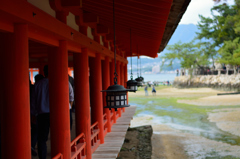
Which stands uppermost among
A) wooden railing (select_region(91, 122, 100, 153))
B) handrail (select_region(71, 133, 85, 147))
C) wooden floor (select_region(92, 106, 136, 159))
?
handrail (select_region(71, 133, 85, 147))

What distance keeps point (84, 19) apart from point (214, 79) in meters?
35.7

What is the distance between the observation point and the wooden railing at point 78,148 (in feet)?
14.3

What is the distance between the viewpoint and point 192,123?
16250 millimetres

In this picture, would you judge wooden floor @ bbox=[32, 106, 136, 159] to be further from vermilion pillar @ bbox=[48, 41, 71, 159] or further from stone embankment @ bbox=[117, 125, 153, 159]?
vermilion pillar @ bbox=[48, 41, 71, 159]

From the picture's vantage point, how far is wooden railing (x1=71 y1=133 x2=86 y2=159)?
14.3ft

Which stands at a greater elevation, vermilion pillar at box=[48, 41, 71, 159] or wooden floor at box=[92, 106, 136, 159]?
vermilion pillar at box=[48, 41, 71, 159]

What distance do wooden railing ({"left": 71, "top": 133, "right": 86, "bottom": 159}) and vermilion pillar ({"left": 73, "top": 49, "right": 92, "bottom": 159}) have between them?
0.12 metres

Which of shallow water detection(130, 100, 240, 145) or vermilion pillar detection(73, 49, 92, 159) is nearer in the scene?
vermilion pillar detection(73, 49, 92, 159)

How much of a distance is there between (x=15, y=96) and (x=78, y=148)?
2.24 meters

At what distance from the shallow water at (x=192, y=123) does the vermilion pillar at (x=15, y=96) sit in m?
10.5

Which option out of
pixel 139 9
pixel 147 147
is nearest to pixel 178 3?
pixel 139 9

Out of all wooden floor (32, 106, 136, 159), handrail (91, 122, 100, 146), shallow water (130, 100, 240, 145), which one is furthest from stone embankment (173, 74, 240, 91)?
handrail (91, 122, 100, 146)

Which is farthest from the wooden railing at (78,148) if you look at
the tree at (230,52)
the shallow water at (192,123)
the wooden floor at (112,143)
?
the tree at (230,52)

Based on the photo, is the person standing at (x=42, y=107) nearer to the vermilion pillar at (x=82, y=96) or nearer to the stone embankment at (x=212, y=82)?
the vermilion pillar at (x=82, y=96)
